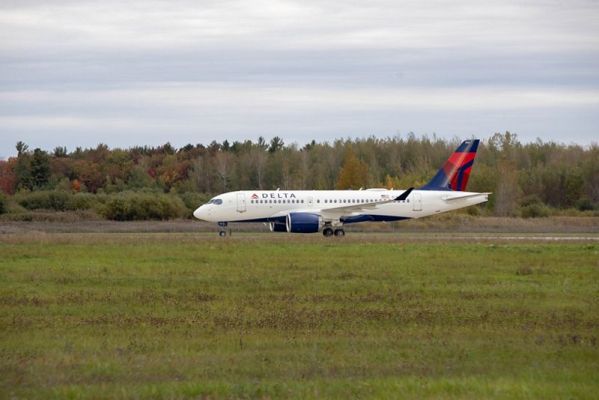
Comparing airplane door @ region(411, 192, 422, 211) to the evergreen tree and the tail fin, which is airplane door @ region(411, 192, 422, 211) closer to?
the tail fin

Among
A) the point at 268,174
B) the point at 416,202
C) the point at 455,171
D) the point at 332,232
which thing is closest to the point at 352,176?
the point at 268,174

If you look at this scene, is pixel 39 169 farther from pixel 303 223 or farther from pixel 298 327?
pixel 298 327

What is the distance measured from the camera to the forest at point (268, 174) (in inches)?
2926

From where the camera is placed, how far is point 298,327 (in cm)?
Answer: 1769

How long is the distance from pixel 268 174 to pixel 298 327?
86.9 m

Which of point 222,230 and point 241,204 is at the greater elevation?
point 241,204

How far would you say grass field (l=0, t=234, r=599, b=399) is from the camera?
1298 centimetres

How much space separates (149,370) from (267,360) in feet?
5.82

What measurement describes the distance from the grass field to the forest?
4248cm

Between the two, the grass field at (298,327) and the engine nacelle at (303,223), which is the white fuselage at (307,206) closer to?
the engine nacelle at (303,223)

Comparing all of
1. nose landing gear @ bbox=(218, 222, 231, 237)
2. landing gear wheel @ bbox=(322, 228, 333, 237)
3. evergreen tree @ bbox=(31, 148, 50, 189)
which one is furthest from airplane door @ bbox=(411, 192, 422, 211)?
evergreen tree @ bbox=(31, 148, 50, 189)

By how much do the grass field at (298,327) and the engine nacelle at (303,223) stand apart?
18.3 m

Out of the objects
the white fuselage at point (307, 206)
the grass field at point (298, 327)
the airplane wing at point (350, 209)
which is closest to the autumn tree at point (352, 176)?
the white fuselage at point (307, 206)

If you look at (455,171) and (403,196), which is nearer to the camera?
(403,196)
